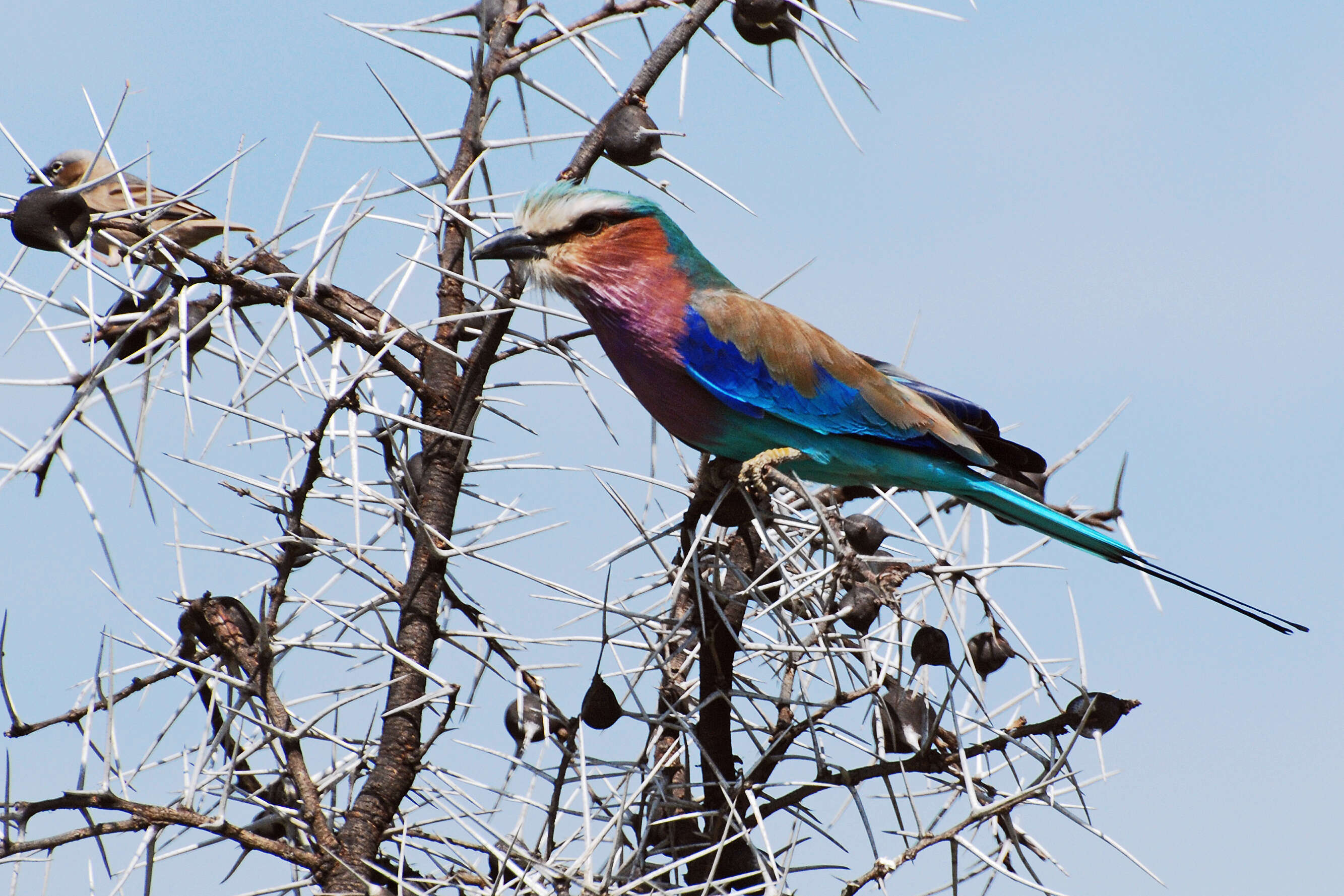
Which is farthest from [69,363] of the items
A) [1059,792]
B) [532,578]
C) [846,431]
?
[1059,792]

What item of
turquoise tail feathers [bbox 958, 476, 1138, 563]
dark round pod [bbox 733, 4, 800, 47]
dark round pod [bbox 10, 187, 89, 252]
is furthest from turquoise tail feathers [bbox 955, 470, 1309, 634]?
dark round pod [bbox 10, 187, 89, 252]

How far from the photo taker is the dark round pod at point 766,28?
11.3ft

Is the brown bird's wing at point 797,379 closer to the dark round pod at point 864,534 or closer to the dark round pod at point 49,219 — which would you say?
the dark round pod at point 864,534

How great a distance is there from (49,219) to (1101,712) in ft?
8.99

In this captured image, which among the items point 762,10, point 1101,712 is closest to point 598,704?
point 1101,712

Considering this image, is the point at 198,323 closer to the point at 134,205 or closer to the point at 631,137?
the point at 134,205

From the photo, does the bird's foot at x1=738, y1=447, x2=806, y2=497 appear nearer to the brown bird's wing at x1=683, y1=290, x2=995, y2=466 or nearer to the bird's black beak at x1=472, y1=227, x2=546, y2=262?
the brown bird's wing at x1=683, y1=290, x2=995, y2=466

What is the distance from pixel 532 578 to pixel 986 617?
1257mm

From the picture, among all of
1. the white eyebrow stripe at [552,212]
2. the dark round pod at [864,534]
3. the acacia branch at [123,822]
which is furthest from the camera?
the white eyebrow stripe at [552,212]

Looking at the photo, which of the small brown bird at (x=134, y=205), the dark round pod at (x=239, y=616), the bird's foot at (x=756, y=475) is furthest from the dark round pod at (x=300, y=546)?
the bird's foot at (x=756, y=475)

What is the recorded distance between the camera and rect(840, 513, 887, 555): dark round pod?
121 inches

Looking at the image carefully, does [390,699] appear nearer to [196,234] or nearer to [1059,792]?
[196,234]

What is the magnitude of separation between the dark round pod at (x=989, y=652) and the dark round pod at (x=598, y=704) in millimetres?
988

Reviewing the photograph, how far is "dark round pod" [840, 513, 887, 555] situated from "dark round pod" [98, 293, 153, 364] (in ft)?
6.02
